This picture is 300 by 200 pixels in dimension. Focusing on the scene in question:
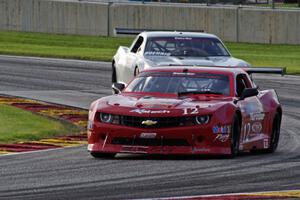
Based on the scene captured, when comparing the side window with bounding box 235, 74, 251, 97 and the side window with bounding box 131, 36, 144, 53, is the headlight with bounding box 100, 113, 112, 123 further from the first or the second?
the side window with bounding box 131, 36, 144, 53

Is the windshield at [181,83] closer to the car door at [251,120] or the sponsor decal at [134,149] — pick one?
the car door at [251,120]

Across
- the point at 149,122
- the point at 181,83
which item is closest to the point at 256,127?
the point at 181,83

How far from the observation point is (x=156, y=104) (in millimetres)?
14984

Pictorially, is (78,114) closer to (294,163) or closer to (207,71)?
(207,71)

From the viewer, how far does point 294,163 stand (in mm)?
14516

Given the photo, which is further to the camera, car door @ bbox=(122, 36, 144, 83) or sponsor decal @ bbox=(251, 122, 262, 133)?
car door @ bbox=(122, 36, 144, 83)

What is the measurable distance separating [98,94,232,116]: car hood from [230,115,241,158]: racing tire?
273 millimetres

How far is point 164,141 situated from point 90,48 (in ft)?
99.0

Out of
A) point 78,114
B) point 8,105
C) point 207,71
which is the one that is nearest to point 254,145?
point 207,71

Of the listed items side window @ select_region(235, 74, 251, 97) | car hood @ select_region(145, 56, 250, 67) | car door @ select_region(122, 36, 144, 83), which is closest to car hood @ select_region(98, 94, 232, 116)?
side window @ select_region(235, 74, 251, 97)

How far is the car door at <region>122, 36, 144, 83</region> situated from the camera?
23703mm

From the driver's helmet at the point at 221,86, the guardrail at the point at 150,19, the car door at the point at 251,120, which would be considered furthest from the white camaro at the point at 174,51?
the guardrail at the point at 150,19

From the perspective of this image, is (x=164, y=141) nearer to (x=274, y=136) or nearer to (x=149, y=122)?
(x=149, y=122)

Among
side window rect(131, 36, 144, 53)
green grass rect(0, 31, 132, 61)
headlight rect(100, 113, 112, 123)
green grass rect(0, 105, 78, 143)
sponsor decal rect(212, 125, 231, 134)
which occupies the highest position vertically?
headlight rect(100, 113, 112, 123)
